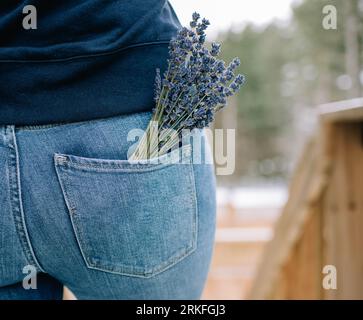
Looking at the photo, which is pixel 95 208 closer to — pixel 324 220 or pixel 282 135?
pixel 324 220

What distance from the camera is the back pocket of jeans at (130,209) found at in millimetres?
839

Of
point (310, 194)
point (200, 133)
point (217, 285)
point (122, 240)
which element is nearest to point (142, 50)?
point (200, 133)

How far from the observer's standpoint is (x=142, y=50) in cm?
89

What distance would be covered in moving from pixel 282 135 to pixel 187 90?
1001 inches

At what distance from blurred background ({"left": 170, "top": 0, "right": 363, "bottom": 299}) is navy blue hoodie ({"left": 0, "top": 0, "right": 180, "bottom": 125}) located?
0.16 meters

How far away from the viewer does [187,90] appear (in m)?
0.90

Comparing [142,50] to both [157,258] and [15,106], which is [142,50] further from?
[157,258]

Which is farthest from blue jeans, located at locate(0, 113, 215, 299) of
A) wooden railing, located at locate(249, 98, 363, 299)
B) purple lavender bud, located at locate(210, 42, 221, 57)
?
wooden railing, located at locate(249, 98, 363, 299)

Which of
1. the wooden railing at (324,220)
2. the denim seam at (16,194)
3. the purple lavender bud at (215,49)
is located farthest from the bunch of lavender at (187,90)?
the wooden railing at (324,220)

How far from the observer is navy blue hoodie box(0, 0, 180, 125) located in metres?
0.85

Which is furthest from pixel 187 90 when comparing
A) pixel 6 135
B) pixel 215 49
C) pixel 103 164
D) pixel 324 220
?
pixel 324 220

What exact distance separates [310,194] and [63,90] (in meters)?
1.43

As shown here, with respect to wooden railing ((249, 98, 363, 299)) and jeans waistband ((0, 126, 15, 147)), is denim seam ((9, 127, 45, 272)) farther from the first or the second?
wooden railing ((249, 98, 363, 299))

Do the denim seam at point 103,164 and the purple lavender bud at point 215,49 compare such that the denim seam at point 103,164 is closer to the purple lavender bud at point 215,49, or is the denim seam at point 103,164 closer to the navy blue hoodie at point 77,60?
the navy blue hoodie at point 77,60
